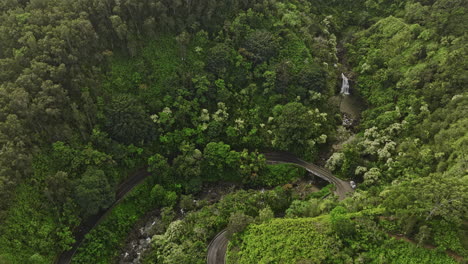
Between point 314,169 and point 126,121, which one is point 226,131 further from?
point 126,121

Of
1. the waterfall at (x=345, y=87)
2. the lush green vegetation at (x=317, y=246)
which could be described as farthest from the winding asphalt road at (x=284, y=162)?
the waterfall at (x=345, y=87)

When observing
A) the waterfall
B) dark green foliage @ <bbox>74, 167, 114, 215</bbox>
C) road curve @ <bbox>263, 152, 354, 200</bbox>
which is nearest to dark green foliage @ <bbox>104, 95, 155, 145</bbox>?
dark green foliage @ <bbox>74, 167, 114, 215</bbox>

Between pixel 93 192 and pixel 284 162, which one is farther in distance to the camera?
pixel 284 162

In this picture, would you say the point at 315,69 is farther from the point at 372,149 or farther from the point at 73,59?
the point at 73,59

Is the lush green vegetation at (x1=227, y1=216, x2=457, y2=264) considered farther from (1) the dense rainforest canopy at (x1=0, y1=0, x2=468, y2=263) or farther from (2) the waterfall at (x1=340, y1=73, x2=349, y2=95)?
(2) the waterfall at (x1=340, y1=73, x2=349, y2=95)

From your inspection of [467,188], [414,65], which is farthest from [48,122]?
[414,65]

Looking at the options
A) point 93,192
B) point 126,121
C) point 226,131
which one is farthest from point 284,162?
point 93,192

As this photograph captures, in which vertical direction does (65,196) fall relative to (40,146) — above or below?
below
